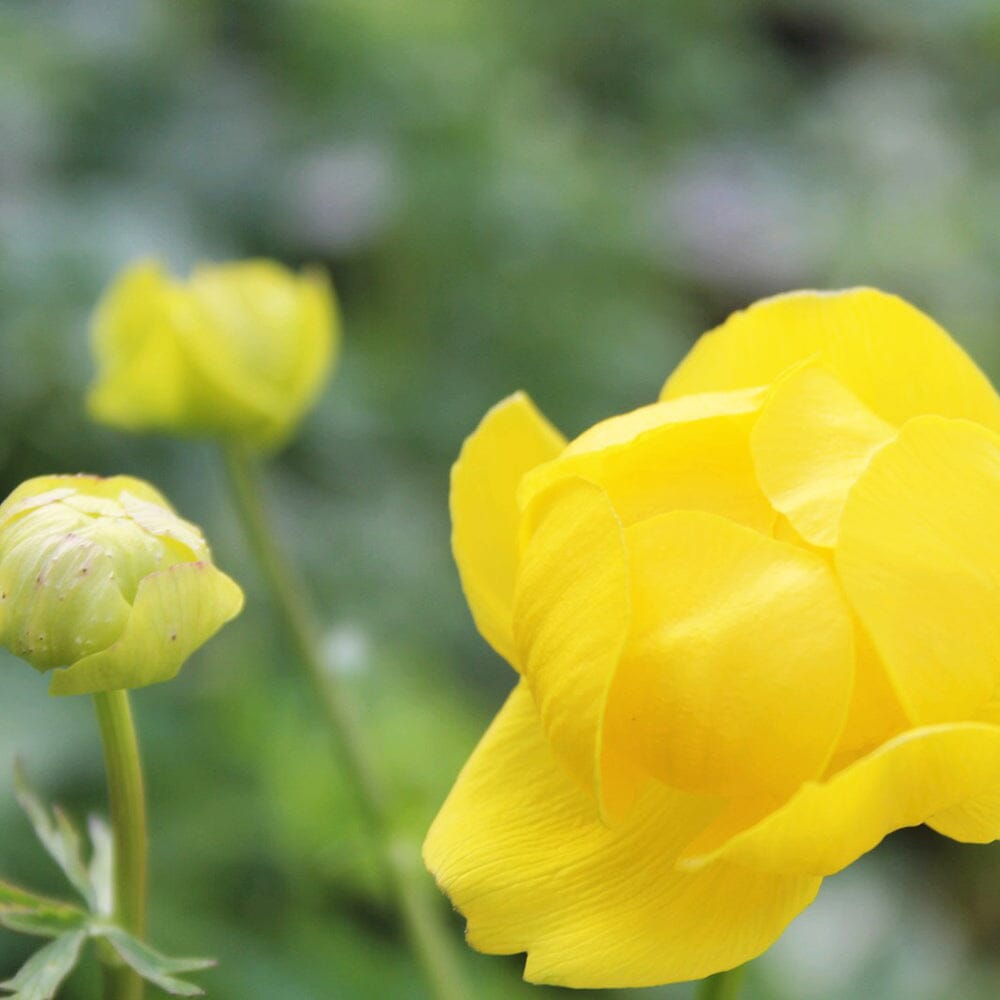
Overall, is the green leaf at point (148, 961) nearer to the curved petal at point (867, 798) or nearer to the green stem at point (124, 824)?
the green stem at point (124, 824)

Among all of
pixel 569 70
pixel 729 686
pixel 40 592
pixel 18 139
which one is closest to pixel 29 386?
pixel 18 139

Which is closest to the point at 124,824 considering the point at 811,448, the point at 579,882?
the point at 579,882

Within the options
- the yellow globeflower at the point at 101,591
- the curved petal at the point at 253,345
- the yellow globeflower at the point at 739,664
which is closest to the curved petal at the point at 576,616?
the yellow globeflower at the point at 739,664

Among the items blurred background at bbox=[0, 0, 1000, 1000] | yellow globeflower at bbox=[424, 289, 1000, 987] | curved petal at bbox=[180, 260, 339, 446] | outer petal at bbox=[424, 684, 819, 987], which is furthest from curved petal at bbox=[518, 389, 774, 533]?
curved petal at bbox=[180, 260, 339, 446]

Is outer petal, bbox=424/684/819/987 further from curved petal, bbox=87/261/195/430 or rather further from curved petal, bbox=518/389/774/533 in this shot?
curved petal, bbox=87/261/195/430

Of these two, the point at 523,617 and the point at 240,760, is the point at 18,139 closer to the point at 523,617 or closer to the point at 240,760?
the point at 240,760

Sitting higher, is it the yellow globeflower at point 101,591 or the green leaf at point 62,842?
the yellow globeflower at point 101,591

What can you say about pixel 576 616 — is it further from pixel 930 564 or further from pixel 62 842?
pixel 62 842
